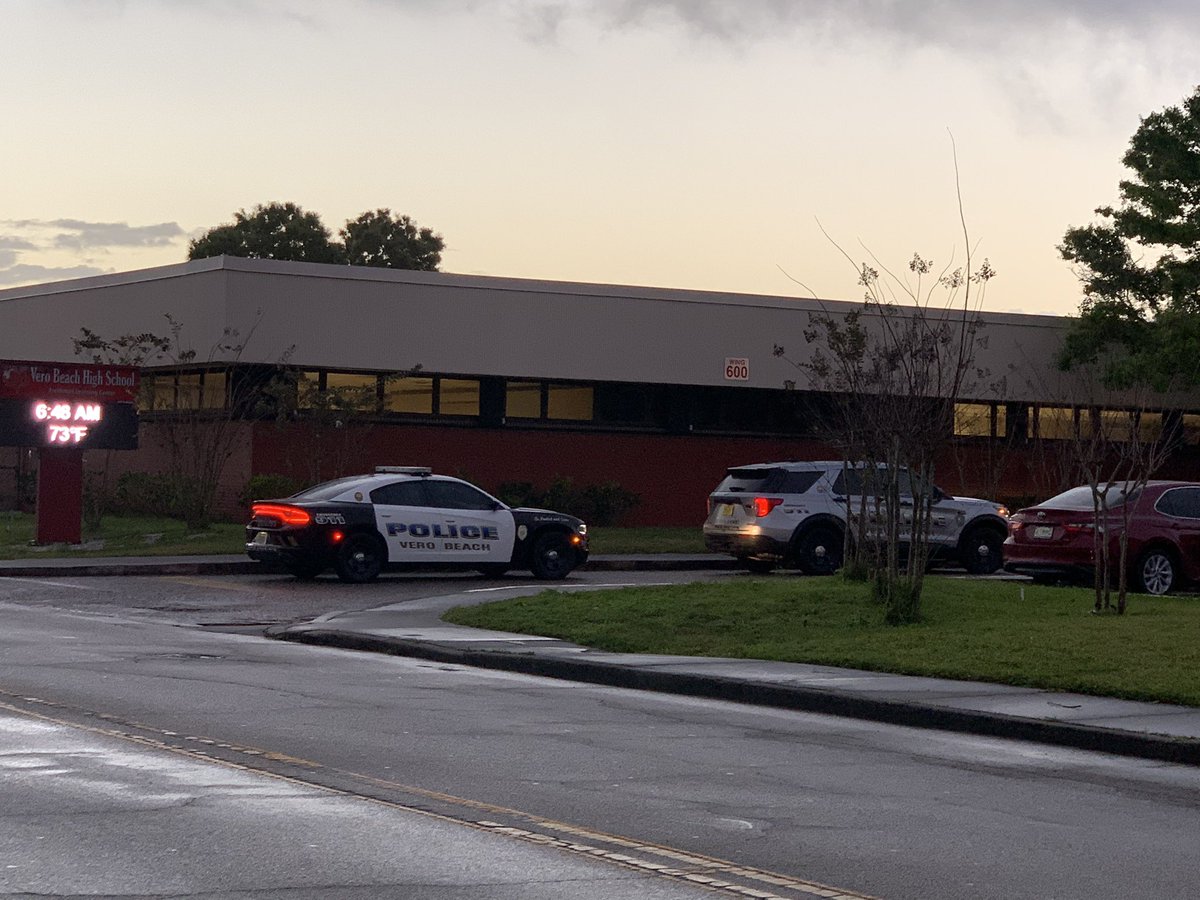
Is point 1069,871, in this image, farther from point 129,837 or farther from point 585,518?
point 585,518

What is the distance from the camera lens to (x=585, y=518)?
40000 millimetres

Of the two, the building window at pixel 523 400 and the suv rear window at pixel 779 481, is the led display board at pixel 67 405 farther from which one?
the suv rear window at pixel 779 481

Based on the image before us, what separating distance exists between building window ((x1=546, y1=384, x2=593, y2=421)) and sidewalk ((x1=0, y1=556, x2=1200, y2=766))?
2106 cm

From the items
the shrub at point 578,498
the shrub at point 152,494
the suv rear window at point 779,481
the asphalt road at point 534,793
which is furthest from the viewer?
the shrub at point 578,498

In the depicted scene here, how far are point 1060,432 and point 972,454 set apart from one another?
2.20m

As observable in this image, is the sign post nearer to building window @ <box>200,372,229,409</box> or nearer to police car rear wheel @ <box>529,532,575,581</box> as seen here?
building window @ <box>200,372,229,409</box>

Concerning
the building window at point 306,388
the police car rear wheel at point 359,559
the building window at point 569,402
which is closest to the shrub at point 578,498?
the building window at point 569,402

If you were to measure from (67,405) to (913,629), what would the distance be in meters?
19.5

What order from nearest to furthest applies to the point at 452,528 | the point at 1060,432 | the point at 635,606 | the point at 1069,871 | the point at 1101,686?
1. the point at 1069,871
2. the point at 1101,686
3. the point at 635,606
4. the point at 452,528
5. the point at 1060,432

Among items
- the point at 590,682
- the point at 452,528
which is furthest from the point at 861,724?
the point at 452,528

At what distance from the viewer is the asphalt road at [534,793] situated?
7277mm

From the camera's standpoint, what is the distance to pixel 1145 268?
4947 centimetres

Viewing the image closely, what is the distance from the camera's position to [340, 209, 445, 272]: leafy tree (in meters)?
89.8

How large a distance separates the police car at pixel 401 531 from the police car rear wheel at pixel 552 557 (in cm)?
1
